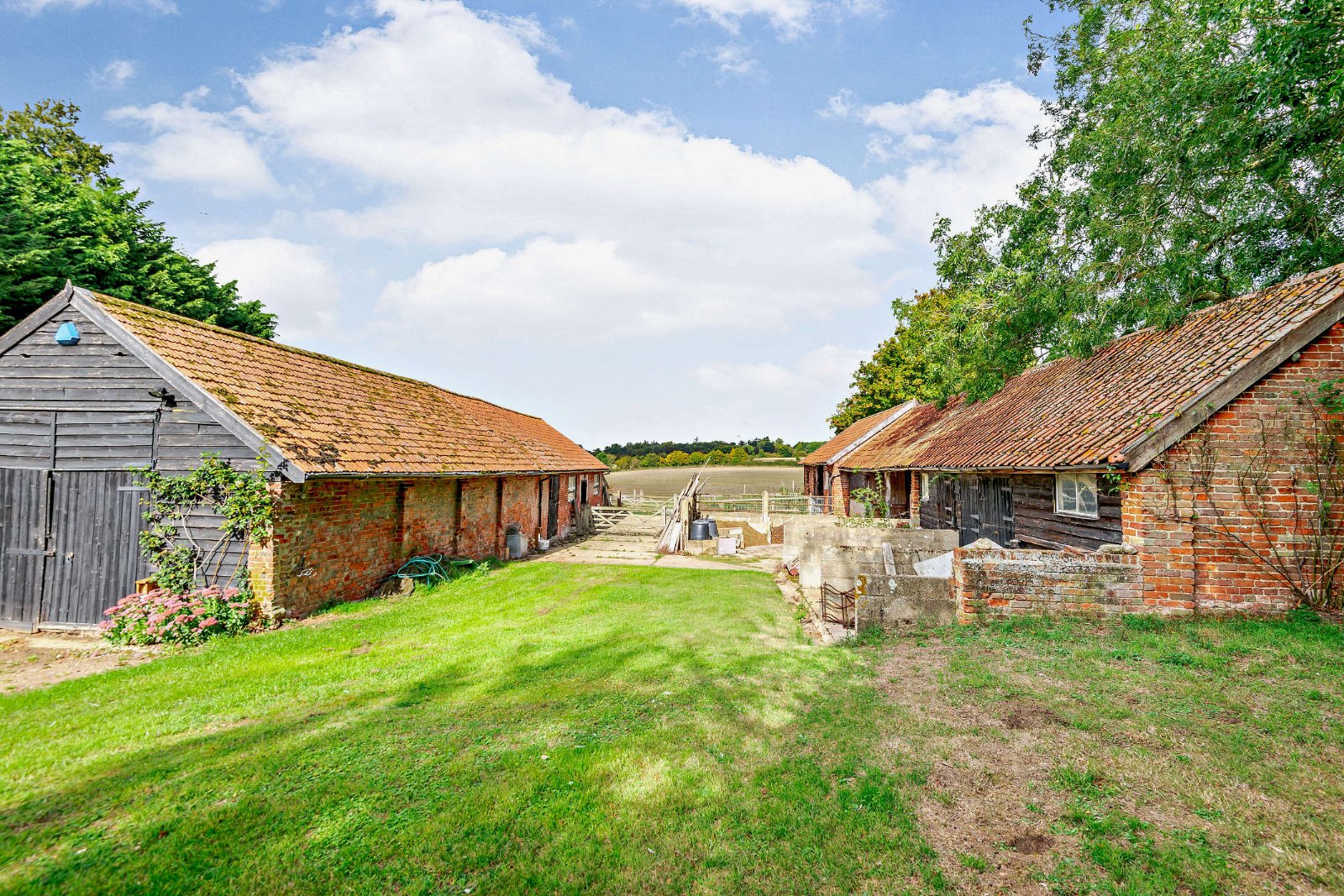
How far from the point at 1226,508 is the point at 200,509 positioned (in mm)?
14916

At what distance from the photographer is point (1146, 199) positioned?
12703mm

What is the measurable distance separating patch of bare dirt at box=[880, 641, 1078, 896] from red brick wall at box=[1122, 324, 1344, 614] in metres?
3.93

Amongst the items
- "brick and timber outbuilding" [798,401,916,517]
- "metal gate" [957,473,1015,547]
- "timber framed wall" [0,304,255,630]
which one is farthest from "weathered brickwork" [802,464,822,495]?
"timber framed wall" [0,304,255,630]

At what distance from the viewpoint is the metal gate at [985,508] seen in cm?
1188

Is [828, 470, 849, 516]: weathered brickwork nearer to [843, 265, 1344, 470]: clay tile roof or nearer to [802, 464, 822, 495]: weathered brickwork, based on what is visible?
[802, 464, 822, 495]: weathered brickwork

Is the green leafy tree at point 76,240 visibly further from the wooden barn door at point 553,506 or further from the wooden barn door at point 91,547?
the wooden barn door at point 553,506

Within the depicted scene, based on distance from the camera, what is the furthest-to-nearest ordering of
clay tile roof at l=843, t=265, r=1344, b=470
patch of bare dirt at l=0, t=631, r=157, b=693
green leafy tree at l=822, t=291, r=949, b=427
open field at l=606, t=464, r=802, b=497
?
open field at l=606, t=464, r=802, b=497 → green leafy tree at l=822, t=291, r=949, b=427 → clay tile roof at l=843, t=265, r=1344, b=470 → patch of bare dirt at l=0, t=631, r=157, b=693

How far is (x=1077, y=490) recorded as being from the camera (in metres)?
9.28

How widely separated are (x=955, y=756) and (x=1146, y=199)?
14.5 metres

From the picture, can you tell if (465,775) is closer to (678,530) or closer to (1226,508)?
(1226,508)

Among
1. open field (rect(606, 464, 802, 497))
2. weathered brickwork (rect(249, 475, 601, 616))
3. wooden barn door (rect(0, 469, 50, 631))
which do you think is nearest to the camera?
weathered brickwork (rect(249, 475, 601, 616))

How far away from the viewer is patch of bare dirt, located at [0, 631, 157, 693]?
688 centimetres

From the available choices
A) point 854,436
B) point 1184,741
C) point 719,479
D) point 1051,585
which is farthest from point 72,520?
point 719,479

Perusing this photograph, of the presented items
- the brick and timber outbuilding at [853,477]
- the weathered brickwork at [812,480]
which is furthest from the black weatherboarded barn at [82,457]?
the weathered brickwork at [812,480]
